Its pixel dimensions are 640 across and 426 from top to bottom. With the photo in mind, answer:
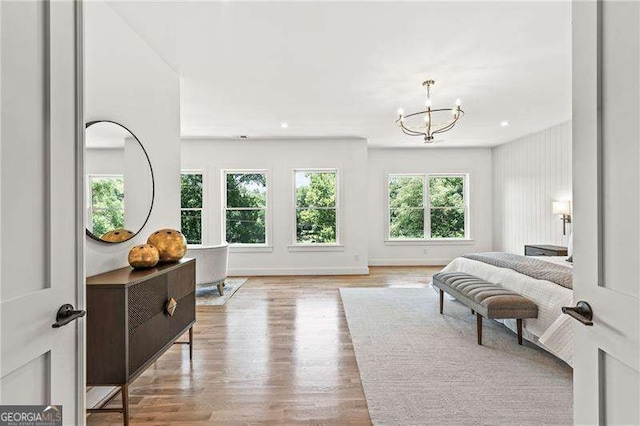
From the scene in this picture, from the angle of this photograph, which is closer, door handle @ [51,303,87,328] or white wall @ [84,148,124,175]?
door handle @ [51,303,87,328]

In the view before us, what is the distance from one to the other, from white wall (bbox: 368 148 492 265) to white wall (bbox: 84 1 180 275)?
4.98 m

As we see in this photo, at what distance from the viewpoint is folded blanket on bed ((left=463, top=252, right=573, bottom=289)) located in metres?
2.98

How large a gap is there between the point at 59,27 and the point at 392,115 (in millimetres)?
4439

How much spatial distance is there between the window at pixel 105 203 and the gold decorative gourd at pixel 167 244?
24 centimetres

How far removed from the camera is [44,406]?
1.04m

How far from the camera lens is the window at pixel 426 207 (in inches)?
298

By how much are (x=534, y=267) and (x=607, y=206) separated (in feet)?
9.66

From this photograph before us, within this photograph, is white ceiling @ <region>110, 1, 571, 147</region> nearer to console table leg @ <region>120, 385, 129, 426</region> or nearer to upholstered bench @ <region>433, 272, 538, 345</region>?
upholstered bench @ <region>433, 272, 538, 345</region>


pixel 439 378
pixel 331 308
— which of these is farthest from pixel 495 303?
pixel 331 308

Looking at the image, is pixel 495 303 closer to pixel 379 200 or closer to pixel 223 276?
pixel 223 276

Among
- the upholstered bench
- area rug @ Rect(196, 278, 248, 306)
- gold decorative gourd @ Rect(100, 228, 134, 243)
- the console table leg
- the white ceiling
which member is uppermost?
the white ceiling

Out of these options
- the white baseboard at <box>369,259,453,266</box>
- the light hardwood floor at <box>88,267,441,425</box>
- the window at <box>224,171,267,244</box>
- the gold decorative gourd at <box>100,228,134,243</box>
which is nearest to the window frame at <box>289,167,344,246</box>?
the window at <box>224,171,267,244</box>

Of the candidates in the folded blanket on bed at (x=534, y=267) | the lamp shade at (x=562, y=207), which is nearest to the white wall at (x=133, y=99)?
the folded blanket on bed at (x=534, y=267)

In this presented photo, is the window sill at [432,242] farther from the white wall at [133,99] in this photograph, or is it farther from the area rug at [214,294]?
the white wall at [133,99]
